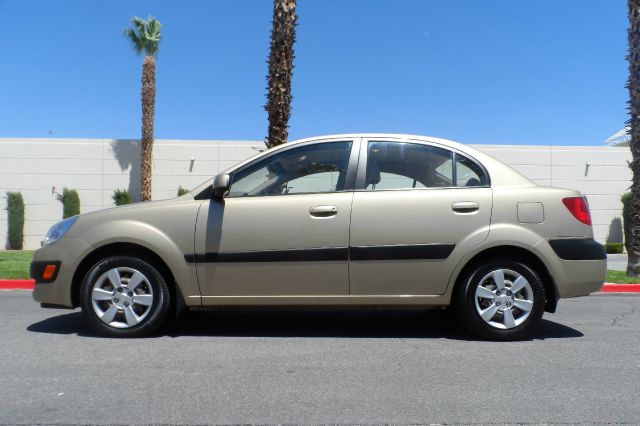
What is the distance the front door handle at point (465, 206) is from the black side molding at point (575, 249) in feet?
2.31

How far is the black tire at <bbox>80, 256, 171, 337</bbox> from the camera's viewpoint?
4816 mm

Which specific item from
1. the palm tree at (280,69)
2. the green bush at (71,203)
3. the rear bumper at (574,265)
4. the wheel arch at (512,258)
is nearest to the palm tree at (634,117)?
the palm tree at (280,69)

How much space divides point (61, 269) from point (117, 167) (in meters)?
18.0

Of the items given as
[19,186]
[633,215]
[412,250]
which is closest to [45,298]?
[412,250]

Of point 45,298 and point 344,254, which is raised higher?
point 344,254

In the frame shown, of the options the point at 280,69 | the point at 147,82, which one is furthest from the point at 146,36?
the point at 280,69

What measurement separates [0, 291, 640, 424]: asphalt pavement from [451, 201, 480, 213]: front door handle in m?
1.15

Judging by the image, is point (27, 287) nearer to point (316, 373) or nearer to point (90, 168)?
point (316, 373)

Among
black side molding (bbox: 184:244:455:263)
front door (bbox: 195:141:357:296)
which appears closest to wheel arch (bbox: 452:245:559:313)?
black side molding (bbox: 184:244:455:263)

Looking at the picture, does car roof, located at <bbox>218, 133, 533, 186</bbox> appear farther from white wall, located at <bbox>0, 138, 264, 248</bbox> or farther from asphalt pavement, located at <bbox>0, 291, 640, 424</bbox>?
white wall, located at <bbox>0, 138, 264, 248</bbox>

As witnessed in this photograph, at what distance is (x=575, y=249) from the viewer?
4.82 metres

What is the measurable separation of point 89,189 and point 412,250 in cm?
1967

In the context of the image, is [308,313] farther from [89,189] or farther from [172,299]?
[89,189]

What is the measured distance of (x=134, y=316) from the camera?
4.84m
